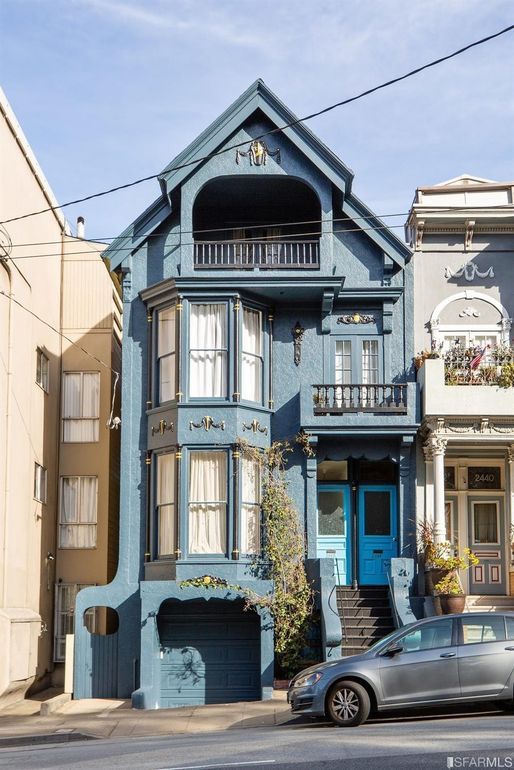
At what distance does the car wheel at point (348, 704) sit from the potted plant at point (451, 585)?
6.59m

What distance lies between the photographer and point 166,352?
24.2 metres

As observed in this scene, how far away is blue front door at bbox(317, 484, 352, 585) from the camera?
24.3m

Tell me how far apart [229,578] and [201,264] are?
21.4ft

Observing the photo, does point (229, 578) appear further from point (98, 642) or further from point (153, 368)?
point (153, 368)

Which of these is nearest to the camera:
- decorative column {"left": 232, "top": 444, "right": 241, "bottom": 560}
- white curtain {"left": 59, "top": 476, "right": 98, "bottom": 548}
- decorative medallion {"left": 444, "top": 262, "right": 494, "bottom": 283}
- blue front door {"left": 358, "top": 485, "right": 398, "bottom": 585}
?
decorative column {"left": 232, "top": 444, "right": 241, "bottom": 560}

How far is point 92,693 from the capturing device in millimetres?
22500

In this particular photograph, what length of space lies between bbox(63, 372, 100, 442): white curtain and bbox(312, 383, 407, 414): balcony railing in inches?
295

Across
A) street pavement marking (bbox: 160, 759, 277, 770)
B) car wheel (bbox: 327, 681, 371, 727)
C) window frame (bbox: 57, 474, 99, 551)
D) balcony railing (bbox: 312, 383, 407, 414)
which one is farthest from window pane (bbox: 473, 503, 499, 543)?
street pavement marking (bbox: 160, 759, 277, 770)

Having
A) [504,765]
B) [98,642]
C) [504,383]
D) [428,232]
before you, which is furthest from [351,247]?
[504,765]

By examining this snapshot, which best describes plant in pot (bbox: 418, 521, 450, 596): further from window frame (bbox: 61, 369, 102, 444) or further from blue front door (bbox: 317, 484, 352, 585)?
window frame (bbox: 61, 369, 102, 444)

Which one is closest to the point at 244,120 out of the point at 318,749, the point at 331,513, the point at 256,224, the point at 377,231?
the point at 256,224

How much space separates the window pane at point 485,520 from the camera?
2523 cm

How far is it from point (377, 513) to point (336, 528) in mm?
940

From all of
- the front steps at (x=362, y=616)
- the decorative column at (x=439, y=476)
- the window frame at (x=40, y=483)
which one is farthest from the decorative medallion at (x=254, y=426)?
the window frame at (x=40, y=483)
